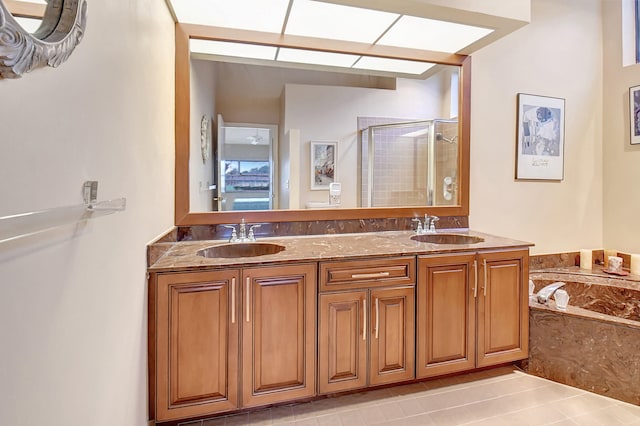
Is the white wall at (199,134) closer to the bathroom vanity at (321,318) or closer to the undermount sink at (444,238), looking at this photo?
the bathroom vanity at (321,318)

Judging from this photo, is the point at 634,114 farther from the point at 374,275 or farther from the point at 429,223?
the point at 374,275

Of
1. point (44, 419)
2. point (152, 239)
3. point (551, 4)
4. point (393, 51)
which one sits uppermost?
point (551, 4)

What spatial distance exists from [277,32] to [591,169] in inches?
122

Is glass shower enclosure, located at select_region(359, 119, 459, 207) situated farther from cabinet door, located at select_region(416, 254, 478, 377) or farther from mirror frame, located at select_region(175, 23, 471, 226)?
cabinet door, located at select_region(416, 254, 478, 377)

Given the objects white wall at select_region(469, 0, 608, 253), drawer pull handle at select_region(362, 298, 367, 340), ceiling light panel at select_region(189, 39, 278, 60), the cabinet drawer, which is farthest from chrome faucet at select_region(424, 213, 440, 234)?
ceiling light panel at select_region(189, 39, 278, 60)

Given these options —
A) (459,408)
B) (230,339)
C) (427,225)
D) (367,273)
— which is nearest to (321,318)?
(367,273)

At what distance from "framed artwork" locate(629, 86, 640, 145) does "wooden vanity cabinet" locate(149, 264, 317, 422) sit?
3206 millimetres

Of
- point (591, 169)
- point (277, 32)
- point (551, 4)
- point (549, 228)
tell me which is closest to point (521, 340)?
point (549, 228)

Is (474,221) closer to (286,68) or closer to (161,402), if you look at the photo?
(286,68)

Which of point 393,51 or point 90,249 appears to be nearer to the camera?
point 90,249

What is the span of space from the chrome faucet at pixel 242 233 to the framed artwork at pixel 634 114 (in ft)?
11.1

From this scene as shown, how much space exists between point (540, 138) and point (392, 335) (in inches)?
90.5

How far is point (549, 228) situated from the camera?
2875 millimetres

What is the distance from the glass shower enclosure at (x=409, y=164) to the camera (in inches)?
94.5
